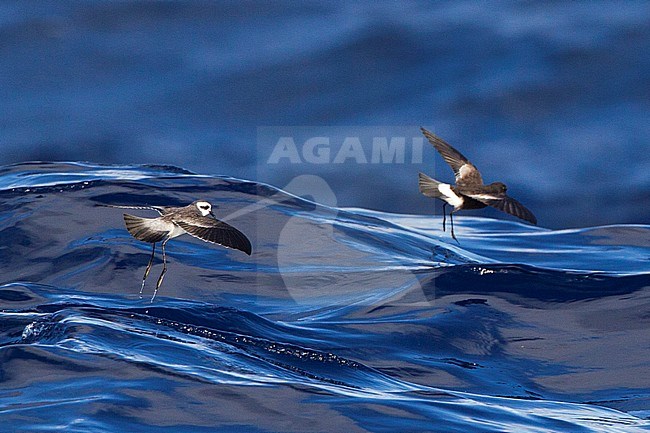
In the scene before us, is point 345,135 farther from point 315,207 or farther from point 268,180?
point 315,207

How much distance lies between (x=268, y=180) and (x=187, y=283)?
7.68 meters

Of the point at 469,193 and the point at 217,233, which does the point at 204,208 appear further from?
the point at 469,193

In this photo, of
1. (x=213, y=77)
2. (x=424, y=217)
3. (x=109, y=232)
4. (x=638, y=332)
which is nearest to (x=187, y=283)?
(x=109, y=232)

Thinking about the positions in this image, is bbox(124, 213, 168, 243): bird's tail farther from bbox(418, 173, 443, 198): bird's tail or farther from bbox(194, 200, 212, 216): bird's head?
bbox(418, 173, 443, 198): bird's tail

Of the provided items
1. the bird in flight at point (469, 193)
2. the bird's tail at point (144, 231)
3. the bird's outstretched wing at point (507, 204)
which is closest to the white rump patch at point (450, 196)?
the bird in flight at point (469, 193)

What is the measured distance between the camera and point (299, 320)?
769cm

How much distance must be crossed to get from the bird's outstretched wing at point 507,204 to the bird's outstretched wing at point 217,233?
1495 mm

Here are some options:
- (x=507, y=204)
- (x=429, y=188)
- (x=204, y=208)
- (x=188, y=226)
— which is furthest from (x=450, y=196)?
(x=188, y=226)

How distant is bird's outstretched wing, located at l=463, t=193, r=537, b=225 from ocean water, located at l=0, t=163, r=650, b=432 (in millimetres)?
943

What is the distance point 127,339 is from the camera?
20.8 feet

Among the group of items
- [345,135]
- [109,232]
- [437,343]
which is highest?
[345,135]

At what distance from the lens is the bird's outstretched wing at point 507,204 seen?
6559 mm

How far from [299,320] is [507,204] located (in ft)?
5.43

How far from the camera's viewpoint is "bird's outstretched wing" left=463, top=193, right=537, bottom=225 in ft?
21.5
